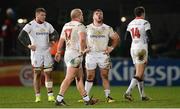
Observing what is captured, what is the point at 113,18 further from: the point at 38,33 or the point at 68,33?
the point at 68,33

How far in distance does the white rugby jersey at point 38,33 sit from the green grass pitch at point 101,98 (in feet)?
4.54

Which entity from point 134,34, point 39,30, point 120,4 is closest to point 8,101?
point 39,30

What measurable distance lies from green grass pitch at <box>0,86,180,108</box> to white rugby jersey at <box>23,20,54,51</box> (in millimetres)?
1385

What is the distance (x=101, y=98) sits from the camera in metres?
19.0

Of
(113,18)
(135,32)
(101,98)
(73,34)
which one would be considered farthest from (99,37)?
(113,18)

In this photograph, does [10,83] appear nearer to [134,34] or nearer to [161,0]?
[161,0]

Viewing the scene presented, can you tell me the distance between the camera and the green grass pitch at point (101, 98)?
16.6m

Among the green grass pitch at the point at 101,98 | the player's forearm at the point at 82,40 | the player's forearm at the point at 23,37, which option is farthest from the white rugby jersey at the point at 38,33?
the player's forearm at the point at 82,40

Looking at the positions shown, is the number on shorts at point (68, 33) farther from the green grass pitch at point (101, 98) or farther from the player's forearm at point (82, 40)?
the green grass pitch at point (101, 98)

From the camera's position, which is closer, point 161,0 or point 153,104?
point 153,104

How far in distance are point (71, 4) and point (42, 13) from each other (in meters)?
8.68

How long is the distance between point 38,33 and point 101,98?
8.26 ft

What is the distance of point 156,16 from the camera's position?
1055 inches

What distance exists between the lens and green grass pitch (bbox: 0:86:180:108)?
1661 cm
